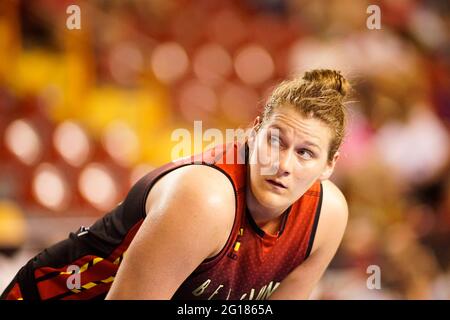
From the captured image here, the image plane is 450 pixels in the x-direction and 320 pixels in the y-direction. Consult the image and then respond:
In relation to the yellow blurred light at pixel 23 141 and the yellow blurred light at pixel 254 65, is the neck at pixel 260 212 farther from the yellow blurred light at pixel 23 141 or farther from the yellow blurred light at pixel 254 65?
the yellow blurred light at pixel 254 65

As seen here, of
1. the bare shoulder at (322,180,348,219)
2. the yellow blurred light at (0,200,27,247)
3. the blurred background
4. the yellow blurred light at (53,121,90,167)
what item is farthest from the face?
the yellow blurred light at (53,121,90,167)

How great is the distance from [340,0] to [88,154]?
5.19ft

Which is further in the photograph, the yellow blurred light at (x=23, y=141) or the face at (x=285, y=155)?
the yellow blurred light at (x=23, y=141)

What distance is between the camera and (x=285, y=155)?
1.16m

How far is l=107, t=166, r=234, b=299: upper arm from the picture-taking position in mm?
1064

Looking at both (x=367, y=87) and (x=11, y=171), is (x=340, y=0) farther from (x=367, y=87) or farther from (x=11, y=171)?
(x=11, y=171)

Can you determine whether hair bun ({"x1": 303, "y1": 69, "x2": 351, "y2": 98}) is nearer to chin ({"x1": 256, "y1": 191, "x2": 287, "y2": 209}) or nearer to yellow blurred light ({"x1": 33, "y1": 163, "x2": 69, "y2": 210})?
chin ({"x1": 256, "y1": 191, "x2": 287, "y2": 209})

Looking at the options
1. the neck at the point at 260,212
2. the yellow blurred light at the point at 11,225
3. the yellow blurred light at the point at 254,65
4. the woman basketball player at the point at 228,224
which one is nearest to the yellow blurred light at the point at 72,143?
the yellow blurred light at the point at 11,225

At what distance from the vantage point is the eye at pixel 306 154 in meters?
1.17

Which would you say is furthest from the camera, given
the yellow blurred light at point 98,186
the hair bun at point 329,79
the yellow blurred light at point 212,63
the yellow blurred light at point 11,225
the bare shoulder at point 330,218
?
the yellow blurred light at point 212,63

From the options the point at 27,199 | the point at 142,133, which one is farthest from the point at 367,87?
the point at 27,199

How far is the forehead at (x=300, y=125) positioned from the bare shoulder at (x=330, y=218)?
20cm

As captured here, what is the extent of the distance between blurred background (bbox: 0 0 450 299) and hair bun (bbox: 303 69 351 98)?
946mm

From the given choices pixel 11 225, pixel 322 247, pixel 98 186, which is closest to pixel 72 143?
pixel 98 186
